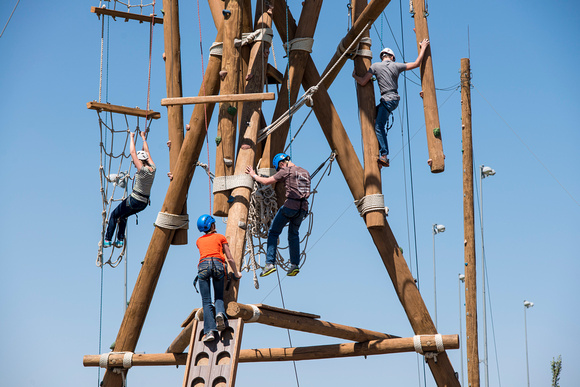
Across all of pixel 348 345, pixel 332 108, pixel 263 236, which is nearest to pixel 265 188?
pixel 263 236

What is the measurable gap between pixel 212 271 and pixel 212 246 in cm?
25

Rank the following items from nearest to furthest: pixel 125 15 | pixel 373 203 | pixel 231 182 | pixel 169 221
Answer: pixel 231 182 < pixel 373 203 < pixel 169 221 < pixel 125 15

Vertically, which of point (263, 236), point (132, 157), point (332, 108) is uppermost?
point (332, 108)

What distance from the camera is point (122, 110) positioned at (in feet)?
40.8

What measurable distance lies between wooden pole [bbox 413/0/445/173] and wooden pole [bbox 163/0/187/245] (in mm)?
3164

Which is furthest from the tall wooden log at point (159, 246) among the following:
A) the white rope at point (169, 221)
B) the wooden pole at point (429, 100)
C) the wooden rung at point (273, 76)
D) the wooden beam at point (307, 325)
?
the wooden pole at point (429, 100)

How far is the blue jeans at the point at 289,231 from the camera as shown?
37.2 feet

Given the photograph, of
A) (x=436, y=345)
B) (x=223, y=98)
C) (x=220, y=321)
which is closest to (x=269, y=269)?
(x=220, y=321)

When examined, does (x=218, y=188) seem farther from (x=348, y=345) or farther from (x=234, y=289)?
(x=348, y=345)

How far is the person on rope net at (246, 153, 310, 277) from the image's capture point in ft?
36.7

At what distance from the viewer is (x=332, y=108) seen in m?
12.4

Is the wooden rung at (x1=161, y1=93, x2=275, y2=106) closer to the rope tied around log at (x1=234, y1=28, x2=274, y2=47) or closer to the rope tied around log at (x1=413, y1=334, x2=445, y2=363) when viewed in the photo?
the rope tied around log at (x1=234, y1=28, x2=274, y2=47)

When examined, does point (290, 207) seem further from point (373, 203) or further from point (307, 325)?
point (307, 325)

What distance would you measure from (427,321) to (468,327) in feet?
8.24
